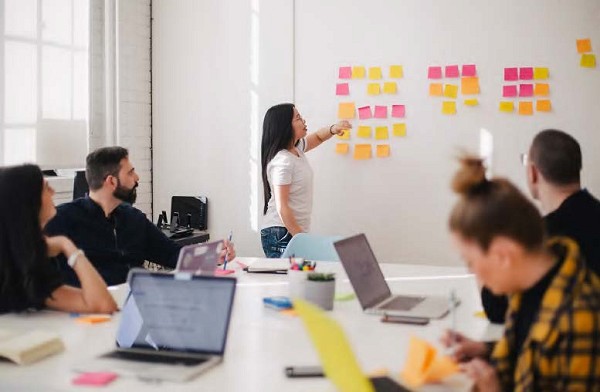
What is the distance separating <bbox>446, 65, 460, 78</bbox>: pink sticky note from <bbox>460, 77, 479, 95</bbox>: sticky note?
0.05 m

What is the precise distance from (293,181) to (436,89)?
A: 43.7 inches

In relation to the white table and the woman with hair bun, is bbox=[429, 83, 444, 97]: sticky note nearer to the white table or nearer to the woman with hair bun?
the white table

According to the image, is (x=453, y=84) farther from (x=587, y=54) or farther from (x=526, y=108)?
(x=587, y=54)

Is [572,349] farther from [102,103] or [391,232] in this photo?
[102,103]

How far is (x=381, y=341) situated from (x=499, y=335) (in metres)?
0.35

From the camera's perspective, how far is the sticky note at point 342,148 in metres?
4.84

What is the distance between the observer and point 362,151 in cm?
482

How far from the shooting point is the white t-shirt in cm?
421

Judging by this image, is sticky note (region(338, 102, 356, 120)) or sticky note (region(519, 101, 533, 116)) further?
sticky note (region(338, 102, 356, 120))

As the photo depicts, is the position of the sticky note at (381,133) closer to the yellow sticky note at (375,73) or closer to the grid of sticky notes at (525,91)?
the yellow sticky note at (375,73)

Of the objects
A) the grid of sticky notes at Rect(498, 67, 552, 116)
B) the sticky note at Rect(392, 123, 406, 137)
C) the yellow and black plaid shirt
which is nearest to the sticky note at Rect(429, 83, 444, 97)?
the sticky note at Rect(392, 123, 406, 137)

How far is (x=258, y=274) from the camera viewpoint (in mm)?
3182

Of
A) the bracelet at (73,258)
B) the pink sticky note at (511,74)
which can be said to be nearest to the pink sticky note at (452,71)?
the pink sticky note at (511,74)

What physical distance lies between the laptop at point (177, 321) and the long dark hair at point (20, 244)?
575 millimetres
